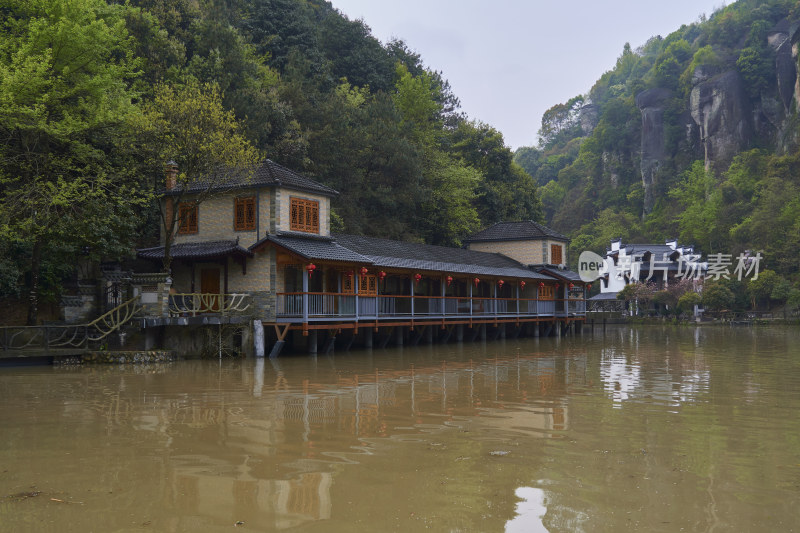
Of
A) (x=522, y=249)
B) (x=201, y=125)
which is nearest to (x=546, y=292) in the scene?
(x=522, y=249)

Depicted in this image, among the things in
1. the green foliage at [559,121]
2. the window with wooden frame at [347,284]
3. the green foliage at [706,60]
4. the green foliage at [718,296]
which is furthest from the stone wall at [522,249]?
the green foliage at [559,121]

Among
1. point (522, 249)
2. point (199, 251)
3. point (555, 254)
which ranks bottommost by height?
point (199, 251)

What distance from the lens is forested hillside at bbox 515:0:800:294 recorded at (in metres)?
68.1

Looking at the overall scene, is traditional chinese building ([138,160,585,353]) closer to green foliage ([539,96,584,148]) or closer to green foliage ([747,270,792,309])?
green foliage ([747,270,792,309])

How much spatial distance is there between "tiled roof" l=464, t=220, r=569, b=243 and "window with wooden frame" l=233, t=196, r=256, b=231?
22076 mm

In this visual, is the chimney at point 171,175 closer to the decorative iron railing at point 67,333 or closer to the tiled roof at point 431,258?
the decorative iron railing at point 67,333

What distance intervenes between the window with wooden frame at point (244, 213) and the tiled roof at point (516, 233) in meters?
22.1

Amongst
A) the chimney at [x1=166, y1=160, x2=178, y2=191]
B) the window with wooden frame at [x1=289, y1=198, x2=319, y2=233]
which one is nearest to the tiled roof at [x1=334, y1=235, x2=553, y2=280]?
the window with wooden frame at [x1=289, y1=198, x2=319, y2=233]

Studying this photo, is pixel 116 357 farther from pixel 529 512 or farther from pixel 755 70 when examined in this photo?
pixel 755 70

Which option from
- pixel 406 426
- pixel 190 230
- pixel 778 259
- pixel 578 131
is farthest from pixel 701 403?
pixel 578 131

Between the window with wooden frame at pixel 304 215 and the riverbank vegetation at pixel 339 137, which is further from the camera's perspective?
the window with wooden frame at pixel 304 215

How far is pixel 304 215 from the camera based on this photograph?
2714 centimetres

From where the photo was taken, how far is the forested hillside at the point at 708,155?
68062mm

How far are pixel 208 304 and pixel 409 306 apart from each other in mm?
9752
